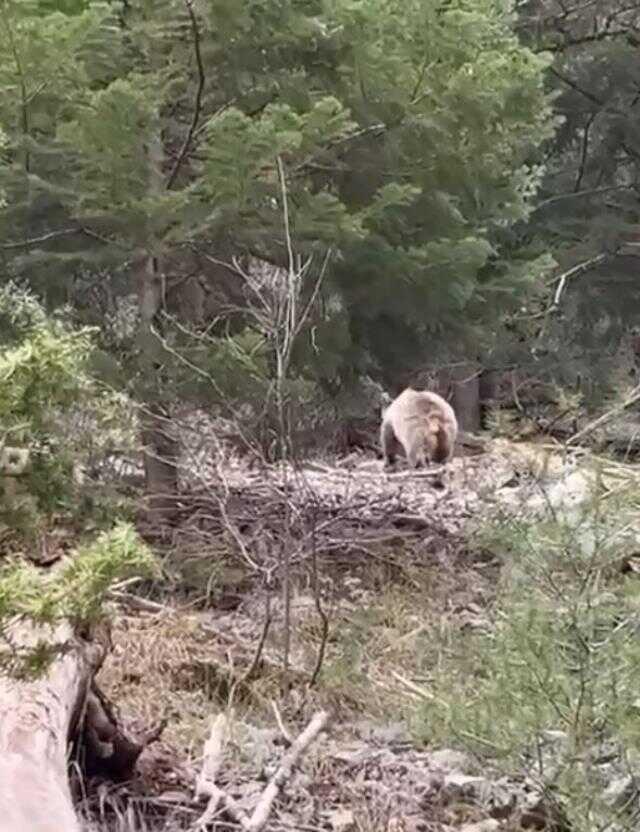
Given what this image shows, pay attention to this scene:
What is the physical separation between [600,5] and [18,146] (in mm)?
8207

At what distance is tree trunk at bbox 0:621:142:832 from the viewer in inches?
110

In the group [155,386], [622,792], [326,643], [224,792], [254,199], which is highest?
[254,199]

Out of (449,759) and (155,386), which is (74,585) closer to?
(449,759)

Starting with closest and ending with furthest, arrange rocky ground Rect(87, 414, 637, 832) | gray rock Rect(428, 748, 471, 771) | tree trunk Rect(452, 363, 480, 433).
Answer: rocky ground Rect(87, 414, 637, 832) < gray rock Rect(428, 748, 471, 771) < tree trunk Rect(452, 363, 480, 433)

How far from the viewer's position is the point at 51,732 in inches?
130

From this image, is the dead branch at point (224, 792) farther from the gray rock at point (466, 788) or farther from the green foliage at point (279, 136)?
the green foliage at point (279, 136)

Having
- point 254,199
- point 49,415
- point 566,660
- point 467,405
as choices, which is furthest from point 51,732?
point 467,405

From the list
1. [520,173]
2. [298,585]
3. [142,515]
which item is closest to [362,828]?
[298,585]

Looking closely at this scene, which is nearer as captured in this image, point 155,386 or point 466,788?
point 466,788

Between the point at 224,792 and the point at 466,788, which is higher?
the point at 224,792

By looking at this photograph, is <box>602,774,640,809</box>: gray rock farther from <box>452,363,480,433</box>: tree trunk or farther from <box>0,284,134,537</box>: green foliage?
<box>452,363,480,433</box>: tree trunk

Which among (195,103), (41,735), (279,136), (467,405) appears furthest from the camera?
(467,405)

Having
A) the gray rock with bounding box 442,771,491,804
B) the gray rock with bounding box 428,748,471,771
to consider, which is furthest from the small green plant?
the gray rock with bounding box 428,748,471,771

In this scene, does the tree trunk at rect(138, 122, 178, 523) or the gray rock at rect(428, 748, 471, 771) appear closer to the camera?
the gray rock at rect(428, 748, 471, 771)
